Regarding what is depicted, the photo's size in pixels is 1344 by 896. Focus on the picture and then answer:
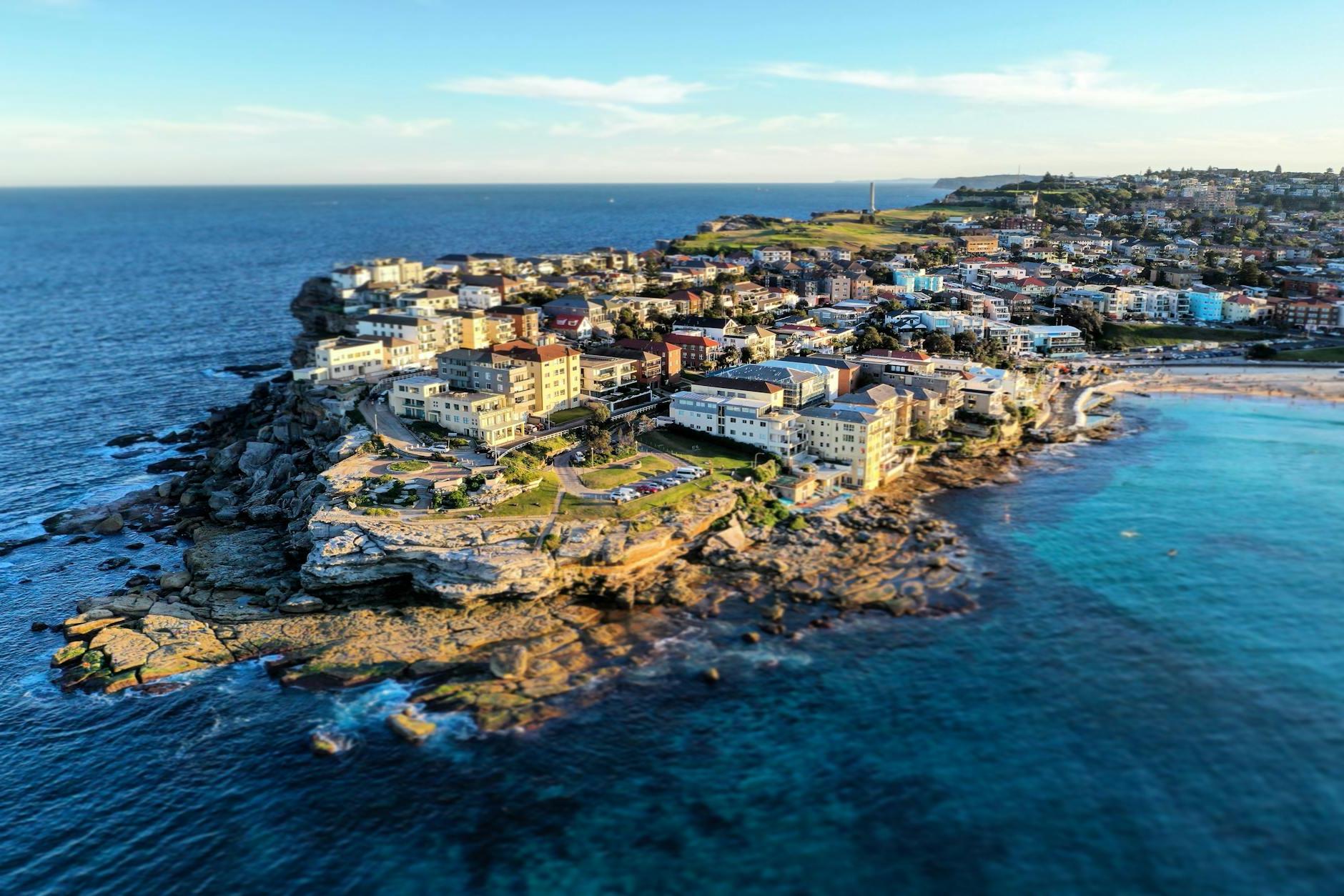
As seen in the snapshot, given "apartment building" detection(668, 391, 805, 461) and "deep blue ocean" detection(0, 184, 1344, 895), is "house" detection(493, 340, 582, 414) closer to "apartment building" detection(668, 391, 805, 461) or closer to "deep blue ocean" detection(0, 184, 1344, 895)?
"apartment building" detection(668, 391, 805, 461)

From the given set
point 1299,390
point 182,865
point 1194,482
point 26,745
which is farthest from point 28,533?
A: point 1299,390

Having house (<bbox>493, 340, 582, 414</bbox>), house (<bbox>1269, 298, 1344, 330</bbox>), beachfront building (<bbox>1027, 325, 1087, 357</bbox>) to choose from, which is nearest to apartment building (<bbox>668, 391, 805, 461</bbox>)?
house (<bbox>493, 340, 582, 414</bbox>)

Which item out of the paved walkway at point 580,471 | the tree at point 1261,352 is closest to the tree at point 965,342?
the tree at point 1261,352

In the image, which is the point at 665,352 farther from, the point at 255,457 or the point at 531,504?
the point at 255,457

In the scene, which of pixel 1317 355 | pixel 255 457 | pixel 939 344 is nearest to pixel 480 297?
pixel 255 457

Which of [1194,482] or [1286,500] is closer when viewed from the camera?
[1286,500]

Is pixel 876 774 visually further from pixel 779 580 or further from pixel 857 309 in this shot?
pixel 857 309
